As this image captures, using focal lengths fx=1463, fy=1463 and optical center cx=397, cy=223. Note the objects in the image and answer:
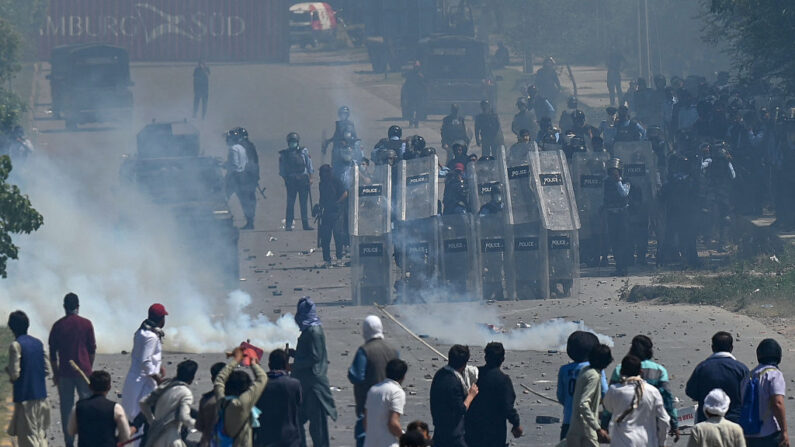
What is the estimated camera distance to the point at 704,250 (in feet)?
74.8

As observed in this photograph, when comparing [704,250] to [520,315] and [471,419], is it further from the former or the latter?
[471,419]

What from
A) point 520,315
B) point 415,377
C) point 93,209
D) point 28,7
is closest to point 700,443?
point 415,377

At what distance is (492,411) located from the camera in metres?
10.1

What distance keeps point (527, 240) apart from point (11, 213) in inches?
277

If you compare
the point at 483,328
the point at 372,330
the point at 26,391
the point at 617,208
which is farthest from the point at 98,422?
the point at 617,208

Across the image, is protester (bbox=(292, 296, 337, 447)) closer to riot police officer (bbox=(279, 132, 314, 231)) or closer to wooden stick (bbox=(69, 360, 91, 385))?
wooden stick (bbox=(69, 360, 91, 385))

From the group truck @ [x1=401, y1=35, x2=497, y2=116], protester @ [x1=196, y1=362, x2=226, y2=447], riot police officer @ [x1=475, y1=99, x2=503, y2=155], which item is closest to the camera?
protester @ [x1=196, y1=362, x2=226, y2=447]

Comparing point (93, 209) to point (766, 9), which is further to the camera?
point (93, 209)

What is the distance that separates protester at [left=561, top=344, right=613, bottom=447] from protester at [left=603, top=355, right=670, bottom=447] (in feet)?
0.47

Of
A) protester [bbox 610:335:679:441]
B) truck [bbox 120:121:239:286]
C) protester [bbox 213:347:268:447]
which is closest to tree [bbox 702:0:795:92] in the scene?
truck [bbox 120:121:239:286]

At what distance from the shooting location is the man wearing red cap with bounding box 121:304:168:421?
36.9 feet

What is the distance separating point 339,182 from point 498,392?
12589 mm

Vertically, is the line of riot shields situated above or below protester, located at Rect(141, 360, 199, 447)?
above

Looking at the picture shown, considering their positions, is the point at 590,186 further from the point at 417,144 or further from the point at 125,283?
the point at 125,283
